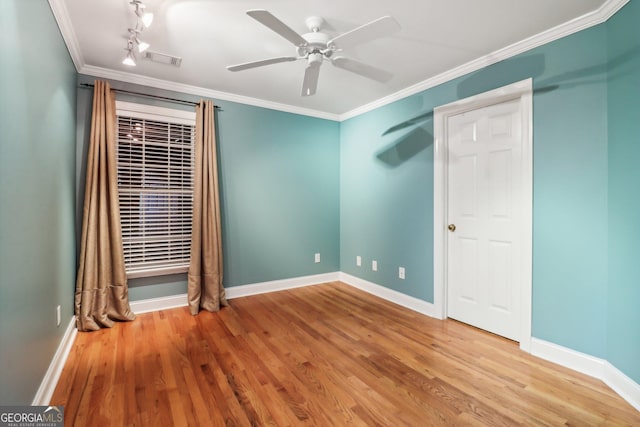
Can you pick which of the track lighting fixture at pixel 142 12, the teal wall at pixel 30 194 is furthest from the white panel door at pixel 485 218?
the teal wall at pixel 30 194

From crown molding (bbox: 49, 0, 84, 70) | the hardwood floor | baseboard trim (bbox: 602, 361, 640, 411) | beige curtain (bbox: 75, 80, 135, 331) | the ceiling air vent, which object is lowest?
the hardwood floor

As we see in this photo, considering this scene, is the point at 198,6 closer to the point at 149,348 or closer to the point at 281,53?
the point at 281,53

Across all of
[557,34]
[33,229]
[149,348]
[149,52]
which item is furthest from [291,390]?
[557,34]

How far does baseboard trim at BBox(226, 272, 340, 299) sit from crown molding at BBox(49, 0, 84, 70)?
110 inches

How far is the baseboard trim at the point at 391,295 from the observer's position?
3326 mm

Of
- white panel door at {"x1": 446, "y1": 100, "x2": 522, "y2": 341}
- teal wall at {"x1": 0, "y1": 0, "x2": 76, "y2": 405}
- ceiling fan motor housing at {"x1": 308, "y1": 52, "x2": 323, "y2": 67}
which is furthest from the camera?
white panel door at {"x1": 446, "y1": 100, "x2": 522, "y2": 341}

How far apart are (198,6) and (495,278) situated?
10.7 ft

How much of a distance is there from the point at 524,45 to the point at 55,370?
425cm

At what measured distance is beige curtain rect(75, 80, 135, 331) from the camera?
2859 millimetres

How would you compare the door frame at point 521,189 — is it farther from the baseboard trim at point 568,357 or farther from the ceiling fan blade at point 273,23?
the ceiling fan blade at point 273,23

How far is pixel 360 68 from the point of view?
2.27 m

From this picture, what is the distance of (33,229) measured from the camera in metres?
1.71

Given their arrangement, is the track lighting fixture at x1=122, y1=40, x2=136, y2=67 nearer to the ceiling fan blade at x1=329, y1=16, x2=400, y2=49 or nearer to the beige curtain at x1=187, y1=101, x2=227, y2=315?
the beige curtain at x1=187, y1=101, x2=227, y2=315

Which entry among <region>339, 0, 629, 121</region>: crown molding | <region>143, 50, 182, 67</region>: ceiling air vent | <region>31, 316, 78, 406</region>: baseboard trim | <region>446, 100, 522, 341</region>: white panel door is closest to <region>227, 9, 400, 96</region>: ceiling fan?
<region>143, 50, 182, 67</region>: ceiling air vent
